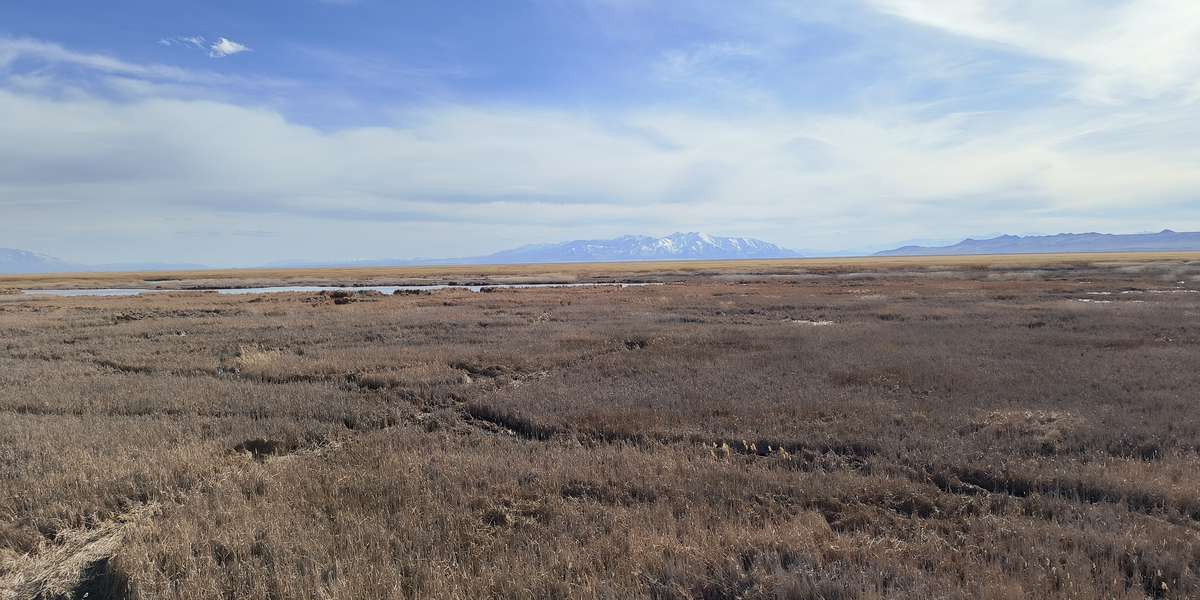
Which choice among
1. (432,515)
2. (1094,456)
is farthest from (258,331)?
(1094,456)

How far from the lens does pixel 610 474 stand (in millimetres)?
7844

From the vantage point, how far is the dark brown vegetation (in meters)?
5.33

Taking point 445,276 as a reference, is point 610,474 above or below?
below

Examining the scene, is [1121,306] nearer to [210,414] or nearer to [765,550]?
[765,550]

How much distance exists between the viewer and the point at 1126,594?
4820 millimetres

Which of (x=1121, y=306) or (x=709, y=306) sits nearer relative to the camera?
(x=1121, y=306)

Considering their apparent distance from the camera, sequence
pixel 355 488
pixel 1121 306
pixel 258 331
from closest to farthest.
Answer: pixel 355 488 → pixel 258 331 → pixel 1121 306

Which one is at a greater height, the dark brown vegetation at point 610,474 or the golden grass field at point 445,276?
the golden grass field at point 445,276

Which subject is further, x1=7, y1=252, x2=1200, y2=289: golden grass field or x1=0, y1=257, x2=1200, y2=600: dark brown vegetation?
x1=7, y1=252, x2=1200, y2=289: golden grass field

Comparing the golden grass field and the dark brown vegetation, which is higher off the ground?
the golden grass field

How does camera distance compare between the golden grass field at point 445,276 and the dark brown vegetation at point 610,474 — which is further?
the golden grass field at point 445,276

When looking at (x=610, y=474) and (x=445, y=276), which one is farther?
(x=445, y=276)

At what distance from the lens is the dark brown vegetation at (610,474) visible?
5.33 metres

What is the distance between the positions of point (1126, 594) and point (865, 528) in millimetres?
2034
